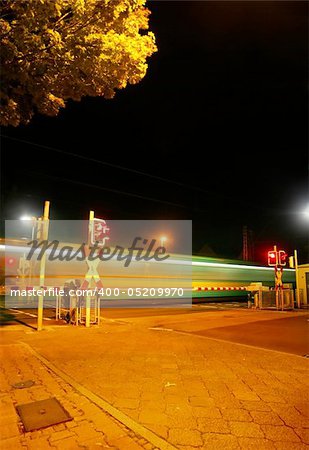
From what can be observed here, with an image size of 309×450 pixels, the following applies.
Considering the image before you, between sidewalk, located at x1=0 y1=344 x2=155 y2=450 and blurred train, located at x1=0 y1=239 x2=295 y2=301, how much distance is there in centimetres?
954

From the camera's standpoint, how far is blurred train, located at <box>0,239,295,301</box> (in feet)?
56.1

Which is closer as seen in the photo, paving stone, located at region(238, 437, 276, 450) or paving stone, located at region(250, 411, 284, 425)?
paving stone, located at region(238, 437, 276, 450)

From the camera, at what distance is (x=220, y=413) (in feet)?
12.6

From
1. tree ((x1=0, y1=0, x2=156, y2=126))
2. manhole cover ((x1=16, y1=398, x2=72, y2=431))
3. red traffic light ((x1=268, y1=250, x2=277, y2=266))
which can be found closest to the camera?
manhole cover ((x1=16, y1=398, x2=72, y2=431))

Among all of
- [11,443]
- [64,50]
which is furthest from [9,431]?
[64,50]

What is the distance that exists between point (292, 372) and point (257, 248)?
133 ft

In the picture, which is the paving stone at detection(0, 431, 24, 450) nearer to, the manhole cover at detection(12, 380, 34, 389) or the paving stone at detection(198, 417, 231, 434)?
the manhole cover at detection(12, 380, 34, 389)

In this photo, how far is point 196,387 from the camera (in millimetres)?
4719

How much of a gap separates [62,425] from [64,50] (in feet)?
14.2

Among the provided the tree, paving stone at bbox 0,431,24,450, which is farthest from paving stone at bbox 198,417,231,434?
the tree

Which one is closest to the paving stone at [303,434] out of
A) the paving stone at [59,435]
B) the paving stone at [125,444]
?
the paving stone at [125,444]

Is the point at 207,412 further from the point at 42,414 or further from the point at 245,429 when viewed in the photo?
the point at 42,414

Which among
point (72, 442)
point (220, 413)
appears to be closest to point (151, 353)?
point (220, 413)

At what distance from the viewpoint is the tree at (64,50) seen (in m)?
3.86
